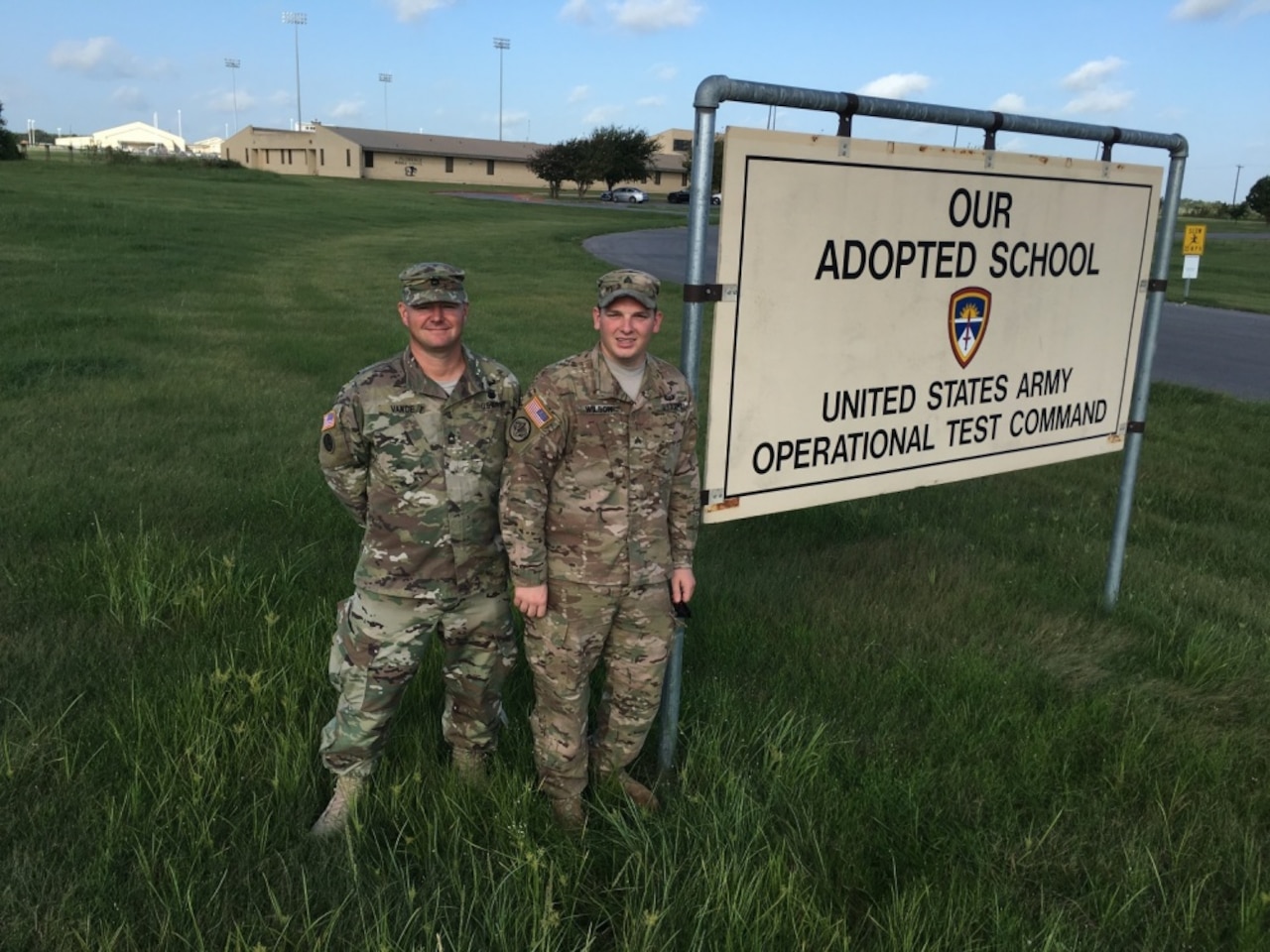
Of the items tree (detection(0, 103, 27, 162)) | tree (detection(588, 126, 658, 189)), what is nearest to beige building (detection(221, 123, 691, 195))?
Result: tree (detection(588, 126, 658, 189))

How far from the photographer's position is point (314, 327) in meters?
10.9

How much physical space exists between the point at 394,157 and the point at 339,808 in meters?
79.3

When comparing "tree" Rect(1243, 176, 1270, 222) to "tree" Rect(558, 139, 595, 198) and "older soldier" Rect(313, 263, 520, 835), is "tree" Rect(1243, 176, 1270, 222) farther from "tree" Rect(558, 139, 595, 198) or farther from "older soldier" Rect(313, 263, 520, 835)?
"older soldier" Rect(313, 263, 520, 835)

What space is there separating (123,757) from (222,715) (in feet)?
0.93

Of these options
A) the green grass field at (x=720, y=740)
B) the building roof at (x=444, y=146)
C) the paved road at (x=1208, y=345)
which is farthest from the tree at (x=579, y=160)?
the green grass field at (x=720, y=740)

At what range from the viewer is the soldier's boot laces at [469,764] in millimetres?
2756

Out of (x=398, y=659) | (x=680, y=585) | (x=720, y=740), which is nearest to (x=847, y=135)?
(x=680, y=585)

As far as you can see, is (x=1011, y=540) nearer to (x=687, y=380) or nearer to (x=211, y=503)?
(x=687, y=380)

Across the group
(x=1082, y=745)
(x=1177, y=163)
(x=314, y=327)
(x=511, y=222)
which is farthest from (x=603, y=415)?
(x=511, y=222)

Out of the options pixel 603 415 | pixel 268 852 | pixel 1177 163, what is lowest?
pixel 268 852

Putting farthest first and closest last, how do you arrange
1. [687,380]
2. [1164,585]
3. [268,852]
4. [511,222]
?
[511,222]
[1164,585]
[687,380]
[268,852]

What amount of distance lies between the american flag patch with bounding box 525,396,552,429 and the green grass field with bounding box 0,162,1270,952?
38.7 inches

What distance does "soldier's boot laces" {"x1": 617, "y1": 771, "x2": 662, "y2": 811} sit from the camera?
2.76 m

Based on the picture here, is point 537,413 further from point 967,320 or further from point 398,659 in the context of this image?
point 967,320
